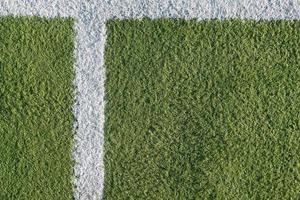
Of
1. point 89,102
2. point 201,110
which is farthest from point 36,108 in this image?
point 201,110

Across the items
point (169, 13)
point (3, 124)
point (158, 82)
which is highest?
point (169, 13)

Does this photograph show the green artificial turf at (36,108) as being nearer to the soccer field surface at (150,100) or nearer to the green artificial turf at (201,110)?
the soccer field surface at (150,100)

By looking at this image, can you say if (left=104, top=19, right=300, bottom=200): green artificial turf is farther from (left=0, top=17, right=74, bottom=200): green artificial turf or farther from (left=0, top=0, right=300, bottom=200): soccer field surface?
(left=0, top=17, right=74, bottom=200): green artificial turf

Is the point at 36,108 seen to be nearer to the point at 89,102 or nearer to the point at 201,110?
the point at 89,102

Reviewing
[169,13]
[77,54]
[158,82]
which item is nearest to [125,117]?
[158,82]

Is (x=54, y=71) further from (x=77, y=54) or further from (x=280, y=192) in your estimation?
(x=280, y=192)

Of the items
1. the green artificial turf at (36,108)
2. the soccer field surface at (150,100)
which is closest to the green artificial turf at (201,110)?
the soccer field surface at (150,100)
